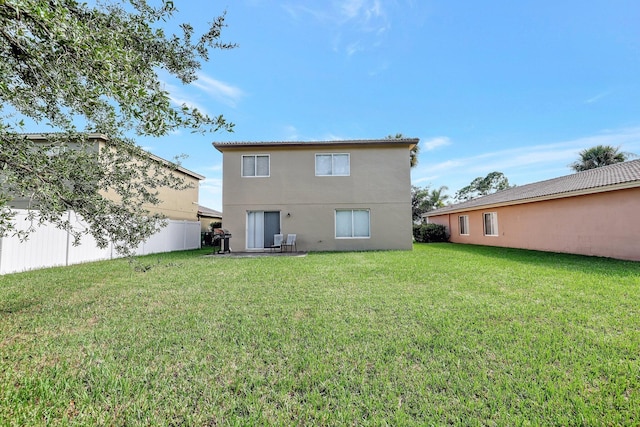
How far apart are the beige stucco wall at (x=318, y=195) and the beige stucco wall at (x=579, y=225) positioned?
637 centimetres

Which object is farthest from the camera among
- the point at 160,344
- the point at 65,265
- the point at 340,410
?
the point at 65,265

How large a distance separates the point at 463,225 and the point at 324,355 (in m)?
20.3

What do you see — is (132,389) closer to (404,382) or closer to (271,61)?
(404,382)

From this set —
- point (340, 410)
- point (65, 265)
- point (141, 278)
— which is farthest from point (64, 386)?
point (65, 265)

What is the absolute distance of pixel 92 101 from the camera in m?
2.81

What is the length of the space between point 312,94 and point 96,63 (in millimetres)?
13340

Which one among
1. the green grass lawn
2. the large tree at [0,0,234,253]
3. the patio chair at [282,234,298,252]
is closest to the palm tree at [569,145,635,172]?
the green grass lawn

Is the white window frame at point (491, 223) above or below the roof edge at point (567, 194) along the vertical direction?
below

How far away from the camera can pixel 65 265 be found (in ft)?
30.6

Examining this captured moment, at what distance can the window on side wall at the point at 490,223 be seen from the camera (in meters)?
16.6

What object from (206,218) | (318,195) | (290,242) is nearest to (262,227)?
(290,242)

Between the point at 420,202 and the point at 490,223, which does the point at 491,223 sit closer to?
the point at 490,223

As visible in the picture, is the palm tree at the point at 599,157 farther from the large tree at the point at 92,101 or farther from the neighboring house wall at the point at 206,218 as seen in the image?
the neighboring house wall at the point at 206,218

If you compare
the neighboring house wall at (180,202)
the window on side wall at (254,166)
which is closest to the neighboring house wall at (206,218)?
the neighboring house wall at (180,202)
